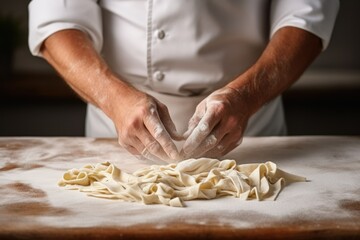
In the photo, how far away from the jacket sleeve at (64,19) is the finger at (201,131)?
64cm

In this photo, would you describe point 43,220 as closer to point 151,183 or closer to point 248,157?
point 151,183

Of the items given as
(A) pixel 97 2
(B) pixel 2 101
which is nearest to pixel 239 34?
(A) pixel 97 2

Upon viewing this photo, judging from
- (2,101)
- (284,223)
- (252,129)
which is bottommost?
(2,101)

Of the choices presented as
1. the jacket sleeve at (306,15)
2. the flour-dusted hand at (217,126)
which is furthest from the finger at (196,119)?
the jacket sleeve at (306,15)

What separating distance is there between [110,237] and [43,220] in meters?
0.17

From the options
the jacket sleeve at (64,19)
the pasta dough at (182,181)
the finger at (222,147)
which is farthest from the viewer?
the jacket sleeve at (64,19)

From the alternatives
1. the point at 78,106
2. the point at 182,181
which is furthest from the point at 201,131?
the point at 78,106

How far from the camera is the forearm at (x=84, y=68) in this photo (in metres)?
2.13

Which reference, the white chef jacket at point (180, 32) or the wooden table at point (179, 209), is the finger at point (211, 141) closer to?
the wooden table at point (179, 209)

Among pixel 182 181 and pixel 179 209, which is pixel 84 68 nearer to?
pixel 182 181

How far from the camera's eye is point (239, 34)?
244 centimetres

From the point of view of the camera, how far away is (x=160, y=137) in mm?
1914

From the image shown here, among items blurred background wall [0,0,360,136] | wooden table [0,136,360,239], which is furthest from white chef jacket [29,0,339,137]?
blurred background wall [0,0,360,136]

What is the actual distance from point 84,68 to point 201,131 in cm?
48
